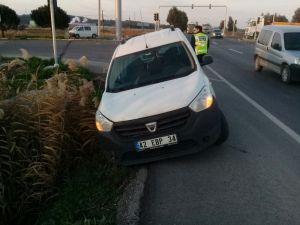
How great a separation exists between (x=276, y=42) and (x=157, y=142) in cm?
979

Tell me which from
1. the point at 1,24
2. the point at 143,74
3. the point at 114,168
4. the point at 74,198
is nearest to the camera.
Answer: the point at 74,198

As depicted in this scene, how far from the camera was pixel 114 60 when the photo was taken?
7.30 m

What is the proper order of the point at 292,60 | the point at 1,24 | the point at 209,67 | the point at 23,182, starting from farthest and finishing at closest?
the point at 1,24, the point at 209,67, the point at 292,60, the point at 23,182

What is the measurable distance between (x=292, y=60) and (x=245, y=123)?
5733 mm

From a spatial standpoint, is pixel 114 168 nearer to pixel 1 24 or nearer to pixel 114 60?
pixel 114 60

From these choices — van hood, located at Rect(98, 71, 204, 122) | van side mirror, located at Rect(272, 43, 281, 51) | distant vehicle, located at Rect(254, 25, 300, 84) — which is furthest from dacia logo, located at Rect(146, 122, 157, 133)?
van side mirror, located at Rect(272, 43, 281, 51)

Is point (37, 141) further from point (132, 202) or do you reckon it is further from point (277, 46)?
point (277, 46)

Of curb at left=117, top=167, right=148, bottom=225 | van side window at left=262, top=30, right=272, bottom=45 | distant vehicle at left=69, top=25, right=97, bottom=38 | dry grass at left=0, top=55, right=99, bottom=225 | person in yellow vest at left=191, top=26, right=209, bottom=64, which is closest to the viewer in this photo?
curb at left=117, top=167, right=148, bottom=225

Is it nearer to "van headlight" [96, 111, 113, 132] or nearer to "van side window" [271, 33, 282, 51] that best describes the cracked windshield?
"van headlight" [96, 111, 113, 132]

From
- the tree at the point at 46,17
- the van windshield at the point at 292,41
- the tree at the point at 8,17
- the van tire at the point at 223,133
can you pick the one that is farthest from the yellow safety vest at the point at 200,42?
the tree at the point at 46,17

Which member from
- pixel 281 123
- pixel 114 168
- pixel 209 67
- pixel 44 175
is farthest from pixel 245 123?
pixel 209 67

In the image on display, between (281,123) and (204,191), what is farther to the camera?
(281,123)

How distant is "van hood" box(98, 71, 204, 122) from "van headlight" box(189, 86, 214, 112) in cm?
6

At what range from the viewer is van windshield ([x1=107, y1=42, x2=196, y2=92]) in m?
6.57
